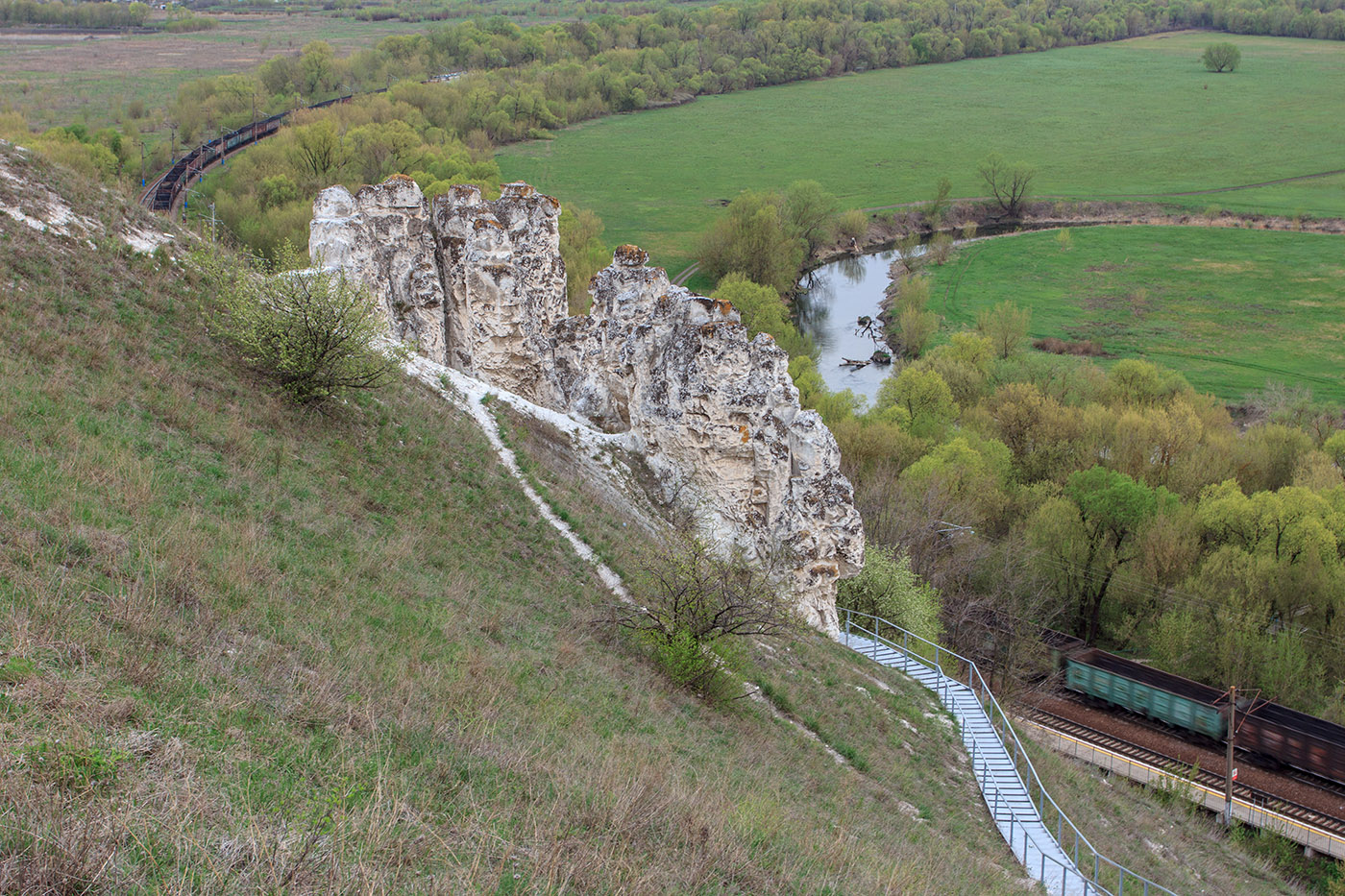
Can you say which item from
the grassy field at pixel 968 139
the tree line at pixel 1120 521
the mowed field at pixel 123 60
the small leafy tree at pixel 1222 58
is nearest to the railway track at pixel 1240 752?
the tree line at pixel 1120 521

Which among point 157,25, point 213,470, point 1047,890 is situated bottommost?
point 1047,890

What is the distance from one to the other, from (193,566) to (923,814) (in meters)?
13.1

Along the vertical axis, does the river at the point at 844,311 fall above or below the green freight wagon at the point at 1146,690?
above

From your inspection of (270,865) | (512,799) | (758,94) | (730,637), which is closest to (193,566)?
(512,799)

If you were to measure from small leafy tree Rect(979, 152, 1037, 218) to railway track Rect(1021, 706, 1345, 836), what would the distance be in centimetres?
8259

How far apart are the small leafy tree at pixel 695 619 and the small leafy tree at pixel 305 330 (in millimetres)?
6888

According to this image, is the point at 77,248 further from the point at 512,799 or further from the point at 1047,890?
the point at 1047,890

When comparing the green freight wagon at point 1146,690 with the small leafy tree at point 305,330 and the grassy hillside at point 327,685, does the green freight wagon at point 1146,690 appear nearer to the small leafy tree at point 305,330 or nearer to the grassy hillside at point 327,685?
the grassy hillside at point 327,685

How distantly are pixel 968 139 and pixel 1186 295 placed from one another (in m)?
52.3

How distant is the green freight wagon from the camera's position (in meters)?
35.5

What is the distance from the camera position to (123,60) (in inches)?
4449

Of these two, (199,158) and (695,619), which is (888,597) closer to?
(695,619)

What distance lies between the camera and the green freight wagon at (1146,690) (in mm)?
35469

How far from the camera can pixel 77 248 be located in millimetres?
19734
